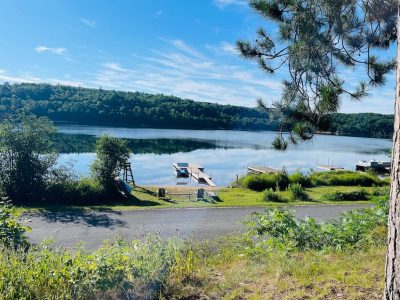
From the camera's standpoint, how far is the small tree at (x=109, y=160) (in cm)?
1619

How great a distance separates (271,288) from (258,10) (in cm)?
336

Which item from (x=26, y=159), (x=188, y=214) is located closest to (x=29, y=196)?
(x=26, y=159)

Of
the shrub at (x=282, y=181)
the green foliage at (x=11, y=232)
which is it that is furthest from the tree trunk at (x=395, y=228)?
the shrub at (x=282, y=181)

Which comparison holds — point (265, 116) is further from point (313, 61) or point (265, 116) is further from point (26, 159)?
point (26, 159)

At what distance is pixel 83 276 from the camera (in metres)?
3.15

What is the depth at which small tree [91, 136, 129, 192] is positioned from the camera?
16.2 m

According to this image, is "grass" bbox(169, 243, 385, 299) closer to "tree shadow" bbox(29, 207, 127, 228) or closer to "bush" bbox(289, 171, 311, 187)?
"tree shadow" bbox(29, 207, 127, 228)

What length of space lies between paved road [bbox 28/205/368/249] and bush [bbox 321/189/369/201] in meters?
3.62

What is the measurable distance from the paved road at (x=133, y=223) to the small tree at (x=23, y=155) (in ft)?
11.3

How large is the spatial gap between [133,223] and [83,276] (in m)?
7.38

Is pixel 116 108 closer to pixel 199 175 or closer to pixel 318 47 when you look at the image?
pixel 199 175

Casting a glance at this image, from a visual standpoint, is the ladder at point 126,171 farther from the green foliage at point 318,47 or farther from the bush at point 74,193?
the green foliage at point 318,47

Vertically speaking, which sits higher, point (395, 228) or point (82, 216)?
point (395, 228)

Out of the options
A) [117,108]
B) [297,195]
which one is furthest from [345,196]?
[117,108]
